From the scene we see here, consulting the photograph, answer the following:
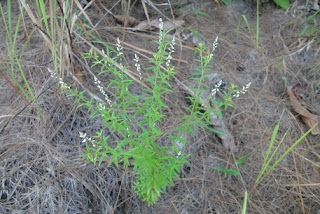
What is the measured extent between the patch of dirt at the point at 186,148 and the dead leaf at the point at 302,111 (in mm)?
42

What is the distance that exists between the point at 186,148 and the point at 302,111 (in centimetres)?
108

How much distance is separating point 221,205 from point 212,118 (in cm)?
64

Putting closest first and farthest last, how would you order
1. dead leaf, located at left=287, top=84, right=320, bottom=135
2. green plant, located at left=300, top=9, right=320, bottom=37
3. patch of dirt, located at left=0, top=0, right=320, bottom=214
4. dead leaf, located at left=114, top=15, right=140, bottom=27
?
patch of dirt, located at left=0, top=0, right=320, bottom=214
dead leaf, located at left=287, top=84, right=320, bottom=135
dead leaf, located at left=114, top=15, right=140, bottom=27
green plant, located at left=300, top=9, right=320, bottom=37

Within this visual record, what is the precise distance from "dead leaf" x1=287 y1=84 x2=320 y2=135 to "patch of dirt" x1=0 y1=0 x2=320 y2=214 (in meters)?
0.04

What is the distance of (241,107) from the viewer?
2.43 m

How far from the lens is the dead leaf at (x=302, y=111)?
91.9 inches

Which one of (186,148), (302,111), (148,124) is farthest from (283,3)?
(148,124)

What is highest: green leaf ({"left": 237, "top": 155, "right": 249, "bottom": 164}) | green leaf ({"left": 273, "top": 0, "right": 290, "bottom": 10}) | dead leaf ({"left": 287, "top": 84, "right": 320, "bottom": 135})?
green leaf ({"left": 273, "top": 0, "right": 290, "bottom": 10})

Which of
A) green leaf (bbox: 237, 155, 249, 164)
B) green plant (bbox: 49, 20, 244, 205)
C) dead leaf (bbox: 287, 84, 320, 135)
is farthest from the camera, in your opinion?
dead leaf (bbox: 287, 84, 320, 135)

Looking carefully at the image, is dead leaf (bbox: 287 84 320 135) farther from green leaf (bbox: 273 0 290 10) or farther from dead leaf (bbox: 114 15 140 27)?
dead leaf (bbox: 114 15 140 27)

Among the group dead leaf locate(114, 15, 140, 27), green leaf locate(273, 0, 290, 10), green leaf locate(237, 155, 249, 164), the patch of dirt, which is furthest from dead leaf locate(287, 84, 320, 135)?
dead leaf locate(114, 15, 140, 27)

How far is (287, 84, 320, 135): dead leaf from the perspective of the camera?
7.66 ft

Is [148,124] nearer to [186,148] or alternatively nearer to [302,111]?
[186,148]

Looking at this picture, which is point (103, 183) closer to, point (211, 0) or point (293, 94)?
point (293, 94)
